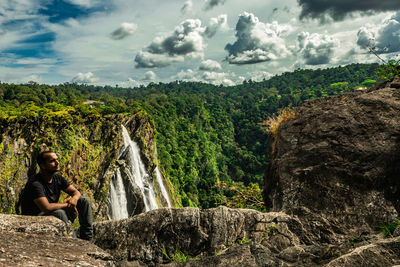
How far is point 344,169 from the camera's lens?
14.4 feet

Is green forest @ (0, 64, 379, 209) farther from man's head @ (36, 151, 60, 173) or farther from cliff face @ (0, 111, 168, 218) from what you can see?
man's head @ (36, 151, 60, 173)

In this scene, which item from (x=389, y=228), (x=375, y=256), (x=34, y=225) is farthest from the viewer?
(x=389, y=228)

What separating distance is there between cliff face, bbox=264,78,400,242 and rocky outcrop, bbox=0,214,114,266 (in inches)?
127

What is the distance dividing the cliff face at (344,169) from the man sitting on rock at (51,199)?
11.0 ft

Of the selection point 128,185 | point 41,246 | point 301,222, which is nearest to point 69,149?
point 128,185

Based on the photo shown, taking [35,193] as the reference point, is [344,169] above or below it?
below

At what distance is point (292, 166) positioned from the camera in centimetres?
502

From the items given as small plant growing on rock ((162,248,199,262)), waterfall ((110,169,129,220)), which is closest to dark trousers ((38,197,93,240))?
small plant growing on rock ((162,248,199,262))

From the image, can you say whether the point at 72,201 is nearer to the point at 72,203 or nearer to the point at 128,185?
the point at 72,203

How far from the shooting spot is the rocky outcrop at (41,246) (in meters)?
2.25

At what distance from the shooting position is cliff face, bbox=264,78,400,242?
398 cm

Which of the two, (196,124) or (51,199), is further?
(196,124)

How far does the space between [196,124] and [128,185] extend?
58258 millimetres

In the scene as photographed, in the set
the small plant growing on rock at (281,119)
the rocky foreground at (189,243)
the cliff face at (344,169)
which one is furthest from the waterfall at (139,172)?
the rocky foreground at (189,243)
